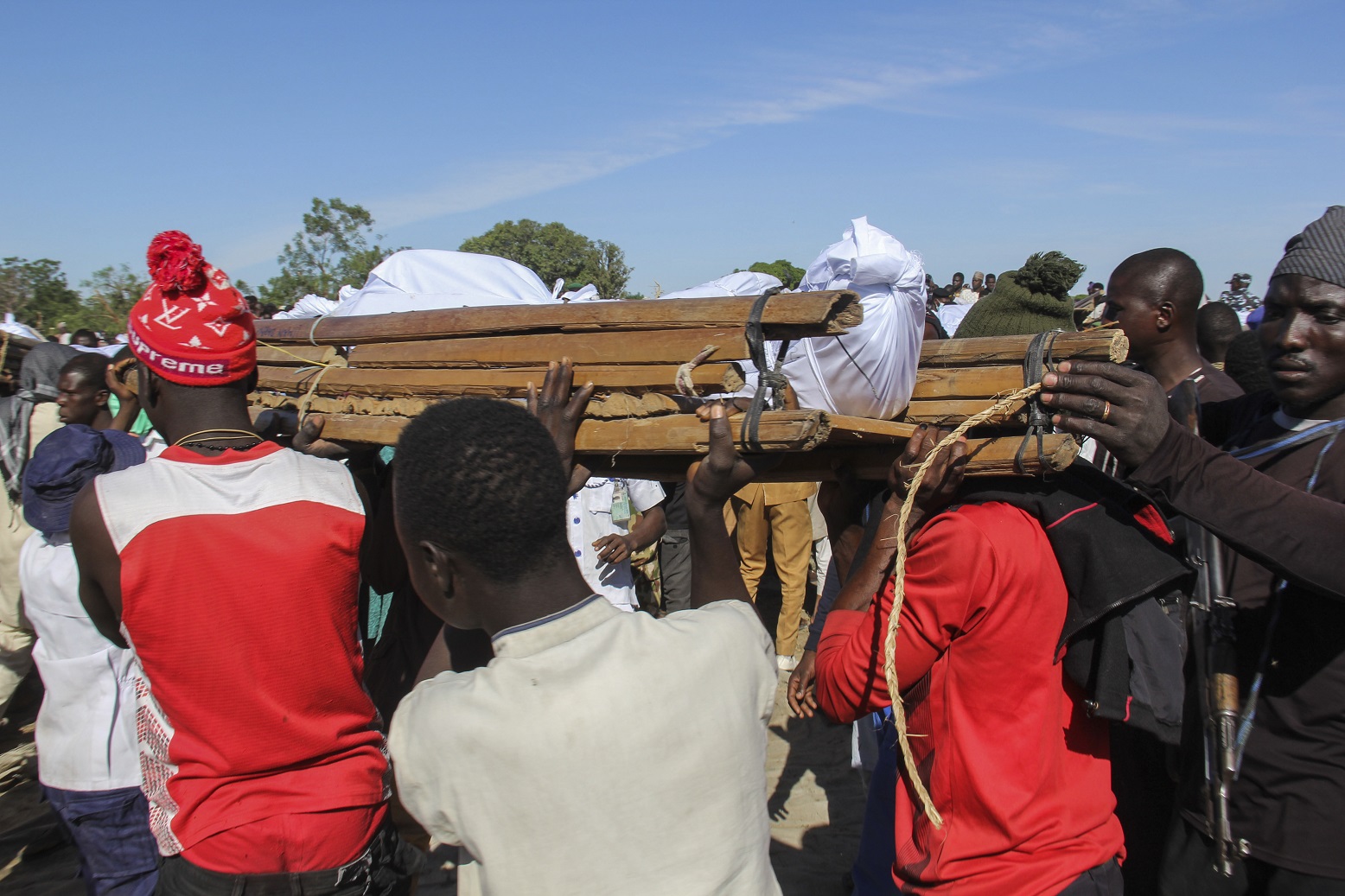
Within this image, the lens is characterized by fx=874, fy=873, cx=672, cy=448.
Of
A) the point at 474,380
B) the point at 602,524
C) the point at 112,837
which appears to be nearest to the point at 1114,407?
the point at 474,380

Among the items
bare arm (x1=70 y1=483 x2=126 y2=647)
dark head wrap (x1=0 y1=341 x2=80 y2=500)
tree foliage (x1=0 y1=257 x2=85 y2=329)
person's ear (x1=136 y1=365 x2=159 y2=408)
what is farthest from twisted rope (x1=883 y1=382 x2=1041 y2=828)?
tree foliage (x1=0 y1=257 x2=85 y2=329)

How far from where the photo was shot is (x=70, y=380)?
15.0ft

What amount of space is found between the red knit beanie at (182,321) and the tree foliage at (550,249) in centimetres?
1902

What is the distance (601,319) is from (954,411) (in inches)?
34.6

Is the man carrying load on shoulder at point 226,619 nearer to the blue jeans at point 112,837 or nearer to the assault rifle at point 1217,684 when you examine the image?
the blue jeans at point 112,837

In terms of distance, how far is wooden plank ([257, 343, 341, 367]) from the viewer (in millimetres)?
2799

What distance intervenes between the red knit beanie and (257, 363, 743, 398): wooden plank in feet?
1.45

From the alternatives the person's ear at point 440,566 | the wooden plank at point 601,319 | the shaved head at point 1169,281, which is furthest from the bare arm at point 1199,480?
the shaved head at point 1169,281

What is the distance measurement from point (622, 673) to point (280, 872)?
1201 millimetres

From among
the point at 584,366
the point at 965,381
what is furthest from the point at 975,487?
the point at 584,366

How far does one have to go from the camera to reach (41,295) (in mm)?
14875

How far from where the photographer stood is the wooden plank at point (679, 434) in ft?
5.65

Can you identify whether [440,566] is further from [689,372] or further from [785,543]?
[785,543]

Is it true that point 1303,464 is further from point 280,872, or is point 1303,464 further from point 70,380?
point 70,380
